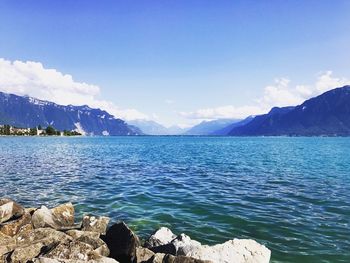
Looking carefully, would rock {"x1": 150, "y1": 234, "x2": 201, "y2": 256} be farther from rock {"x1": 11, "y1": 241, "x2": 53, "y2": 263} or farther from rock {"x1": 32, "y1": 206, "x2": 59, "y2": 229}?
rock {"x1": 32, "y1": 206, "x2": 59, "y2": 229}

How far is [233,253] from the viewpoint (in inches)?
650

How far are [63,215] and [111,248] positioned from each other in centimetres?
798

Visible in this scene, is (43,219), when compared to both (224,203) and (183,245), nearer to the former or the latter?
(183,245)

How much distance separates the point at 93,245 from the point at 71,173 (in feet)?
139

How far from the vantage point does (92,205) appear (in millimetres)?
33031

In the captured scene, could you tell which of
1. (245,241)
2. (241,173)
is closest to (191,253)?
(245,241)

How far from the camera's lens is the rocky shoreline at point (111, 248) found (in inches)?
589

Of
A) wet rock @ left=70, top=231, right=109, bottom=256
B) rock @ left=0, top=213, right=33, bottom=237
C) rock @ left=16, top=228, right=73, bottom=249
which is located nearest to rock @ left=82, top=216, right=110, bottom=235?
wet rock @ left=70, top=231, right=109, bottom=256

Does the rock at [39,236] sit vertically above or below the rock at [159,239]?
above

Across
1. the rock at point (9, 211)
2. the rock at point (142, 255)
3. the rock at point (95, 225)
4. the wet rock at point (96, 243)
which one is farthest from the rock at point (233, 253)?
the rock at point (9, 211)

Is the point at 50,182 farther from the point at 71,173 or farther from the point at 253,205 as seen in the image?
the point at 253,205

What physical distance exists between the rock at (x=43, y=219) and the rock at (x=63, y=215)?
2.20 ft

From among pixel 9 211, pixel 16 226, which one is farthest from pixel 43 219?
pixel 9 211

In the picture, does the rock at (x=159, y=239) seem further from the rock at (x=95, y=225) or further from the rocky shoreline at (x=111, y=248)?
the rock at (x=95, y=225)
